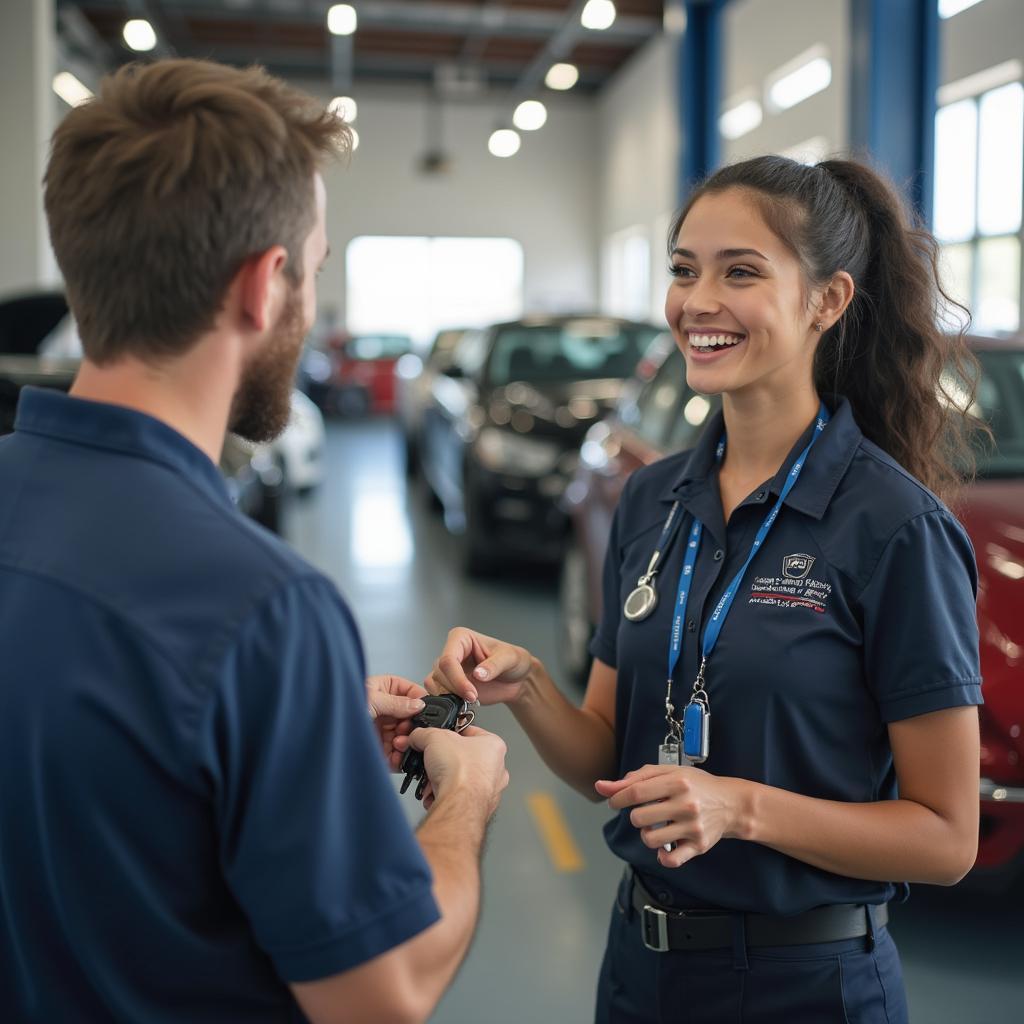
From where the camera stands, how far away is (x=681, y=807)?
1330 mm

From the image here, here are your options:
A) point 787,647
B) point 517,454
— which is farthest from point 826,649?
A: point 517,454

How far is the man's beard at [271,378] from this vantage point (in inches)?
41.9

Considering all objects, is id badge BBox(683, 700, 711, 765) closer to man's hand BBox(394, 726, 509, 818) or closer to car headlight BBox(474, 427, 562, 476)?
man's hand BBox(394, 726, 509, 818)

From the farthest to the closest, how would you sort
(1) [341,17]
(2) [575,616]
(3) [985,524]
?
(1) [341,17], (2) [575,616], (3) [985,524]

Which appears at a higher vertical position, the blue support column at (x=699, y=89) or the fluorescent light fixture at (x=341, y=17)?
the fluorescent light fixture at (x=341, y=17)

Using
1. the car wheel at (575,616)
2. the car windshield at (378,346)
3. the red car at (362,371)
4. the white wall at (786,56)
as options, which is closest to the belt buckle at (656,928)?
the car wheel at (575,616)

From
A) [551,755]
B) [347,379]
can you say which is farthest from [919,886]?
[347,379]

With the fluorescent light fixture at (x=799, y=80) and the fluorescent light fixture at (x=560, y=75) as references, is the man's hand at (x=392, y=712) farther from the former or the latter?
the fluorescent light fixture at (x=560, y=75)

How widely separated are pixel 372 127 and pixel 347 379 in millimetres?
6201

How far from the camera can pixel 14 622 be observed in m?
0.91

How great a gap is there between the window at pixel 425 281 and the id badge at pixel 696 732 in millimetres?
21550

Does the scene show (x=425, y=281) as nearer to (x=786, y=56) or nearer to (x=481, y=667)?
(x=786, y=56)

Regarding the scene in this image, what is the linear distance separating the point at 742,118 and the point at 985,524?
1422 centimetres

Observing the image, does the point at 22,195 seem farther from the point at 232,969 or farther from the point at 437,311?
the point at 437,311
